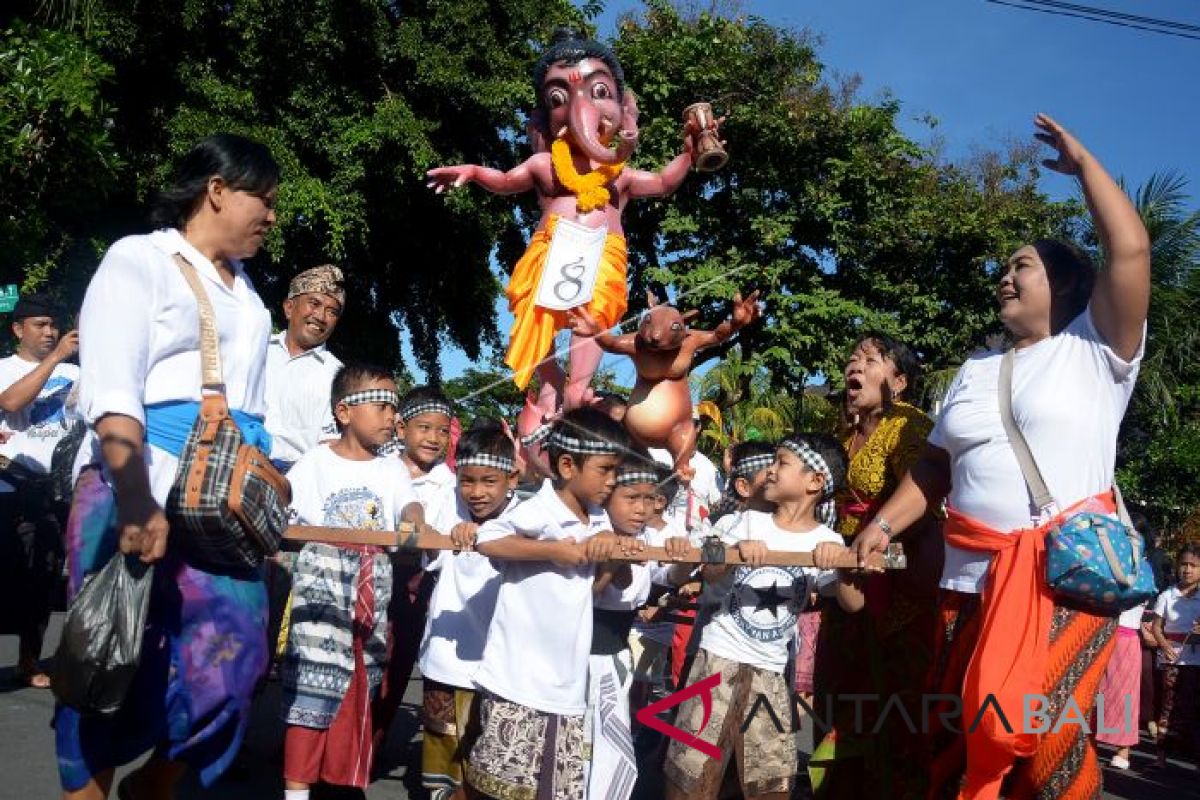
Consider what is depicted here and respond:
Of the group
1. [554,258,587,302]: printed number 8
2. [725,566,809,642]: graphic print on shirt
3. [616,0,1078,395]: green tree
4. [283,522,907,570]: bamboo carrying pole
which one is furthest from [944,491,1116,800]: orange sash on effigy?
[616,0,1078,395]: green tree

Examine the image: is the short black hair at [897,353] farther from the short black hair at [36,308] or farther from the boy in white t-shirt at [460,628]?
the short black hair at [36,308]

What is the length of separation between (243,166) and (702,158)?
9.51 feet

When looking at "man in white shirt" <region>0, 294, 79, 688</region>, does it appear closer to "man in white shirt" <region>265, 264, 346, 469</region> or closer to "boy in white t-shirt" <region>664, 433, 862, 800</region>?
"man in white shirt" <region>265, 264, 346, 469</region>

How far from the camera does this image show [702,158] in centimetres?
535

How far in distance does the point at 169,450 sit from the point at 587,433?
5.26 ft

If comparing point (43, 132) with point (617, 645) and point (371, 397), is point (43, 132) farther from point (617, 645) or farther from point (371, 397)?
point (617, 645)

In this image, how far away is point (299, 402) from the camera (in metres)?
5.02

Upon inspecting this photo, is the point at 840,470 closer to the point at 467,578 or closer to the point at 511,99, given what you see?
the point at 467,578

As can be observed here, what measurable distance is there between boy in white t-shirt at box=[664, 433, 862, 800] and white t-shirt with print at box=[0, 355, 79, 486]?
12.1 feet

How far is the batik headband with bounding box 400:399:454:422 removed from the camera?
5070 millimetres

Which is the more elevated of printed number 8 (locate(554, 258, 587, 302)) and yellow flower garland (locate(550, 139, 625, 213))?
yellow flower garland (locate(550, 139, 625, 213))

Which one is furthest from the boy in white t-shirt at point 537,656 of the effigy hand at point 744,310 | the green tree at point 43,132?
the green tree at point 43,132

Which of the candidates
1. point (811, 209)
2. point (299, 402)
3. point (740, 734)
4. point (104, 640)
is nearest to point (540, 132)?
point (299, 402)

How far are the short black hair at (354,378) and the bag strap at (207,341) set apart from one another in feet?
5.96
